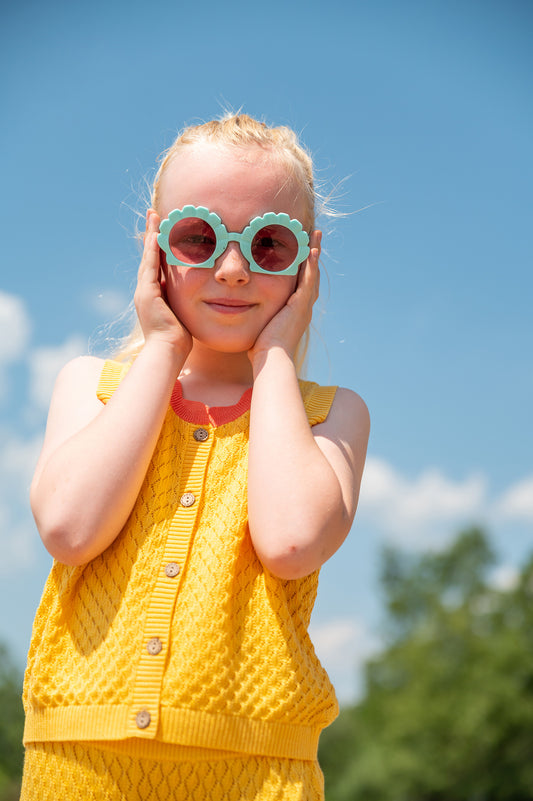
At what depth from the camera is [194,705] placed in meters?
2.24

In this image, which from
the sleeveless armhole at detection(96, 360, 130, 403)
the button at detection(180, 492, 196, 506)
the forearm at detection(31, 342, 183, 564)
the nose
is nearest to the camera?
the forearm at detection(31, 342, 183, 564)

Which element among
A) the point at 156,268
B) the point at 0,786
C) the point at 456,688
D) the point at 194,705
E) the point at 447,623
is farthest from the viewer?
the point at 447,623

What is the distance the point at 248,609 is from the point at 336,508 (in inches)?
16.2

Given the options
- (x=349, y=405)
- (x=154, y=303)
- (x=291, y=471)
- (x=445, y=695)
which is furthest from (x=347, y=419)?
(x=445, y=695)

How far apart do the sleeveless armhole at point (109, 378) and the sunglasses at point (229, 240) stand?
1.49ft

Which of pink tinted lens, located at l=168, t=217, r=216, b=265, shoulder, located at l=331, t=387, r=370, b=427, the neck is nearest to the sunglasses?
pink tinted lens, located at l=168, t=217, r=216, b=265

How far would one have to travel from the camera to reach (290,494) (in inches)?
94.6

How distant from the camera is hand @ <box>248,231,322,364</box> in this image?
284cm

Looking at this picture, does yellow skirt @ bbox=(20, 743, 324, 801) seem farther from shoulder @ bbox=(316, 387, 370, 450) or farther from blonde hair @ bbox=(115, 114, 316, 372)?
blonde hair @ bbox=(115, 114, 316, 372)

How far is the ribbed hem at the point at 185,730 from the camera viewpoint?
2.22 metres

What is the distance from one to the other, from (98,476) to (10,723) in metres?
48.2

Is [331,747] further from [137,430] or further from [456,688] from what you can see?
[137,430]

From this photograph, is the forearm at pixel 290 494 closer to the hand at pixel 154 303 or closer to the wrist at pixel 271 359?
the wrist at pixel 271 359

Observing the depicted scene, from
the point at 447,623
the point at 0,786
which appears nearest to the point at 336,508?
the point at 0,786
